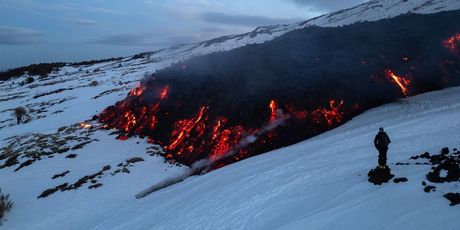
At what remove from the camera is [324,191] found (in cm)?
1270

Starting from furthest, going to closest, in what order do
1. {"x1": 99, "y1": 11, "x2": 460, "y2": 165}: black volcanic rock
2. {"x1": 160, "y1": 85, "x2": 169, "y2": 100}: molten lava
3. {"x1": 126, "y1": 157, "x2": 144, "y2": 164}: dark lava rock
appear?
{"x1": 160, "y1": 85, "x2": 169, "y2": 100}: molten lava → {"x1": 99, "y1": 11, "x2": 460, "y2": 165}: black volcanic rock → {"x1": 126, "y1": 157, "x2": 144, "y2": 164}: dark lava rock

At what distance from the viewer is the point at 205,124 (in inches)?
1006

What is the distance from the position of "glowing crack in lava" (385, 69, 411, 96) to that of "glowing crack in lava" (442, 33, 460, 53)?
6.61m

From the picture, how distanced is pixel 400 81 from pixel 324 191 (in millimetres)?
17256

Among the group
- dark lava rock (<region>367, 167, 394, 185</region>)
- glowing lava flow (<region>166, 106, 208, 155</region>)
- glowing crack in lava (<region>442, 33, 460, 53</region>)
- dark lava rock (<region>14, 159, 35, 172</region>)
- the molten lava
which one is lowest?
dark lava rock (<region>14, 159, 35, 172</region>)

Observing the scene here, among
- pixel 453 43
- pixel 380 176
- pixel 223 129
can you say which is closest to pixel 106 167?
pixel 223 129

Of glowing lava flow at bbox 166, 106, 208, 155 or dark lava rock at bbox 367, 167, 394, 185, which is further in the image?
glowing lava flow at bbox 166, 106, 208, 155

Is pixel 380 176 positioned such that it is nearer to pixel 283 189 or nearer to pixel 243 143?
pixel 283 189

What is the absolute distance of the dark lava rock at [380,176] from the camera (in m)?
12.0

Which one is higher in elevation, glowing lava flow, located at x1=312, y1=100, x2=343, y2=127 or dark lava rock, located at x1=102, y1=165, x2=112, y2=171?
glowing lava flow, located at x1=312, y1=100, x2=343, y2=127

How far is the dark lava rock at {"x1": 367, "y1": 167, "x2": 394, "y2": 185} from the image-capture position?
39.3 feet

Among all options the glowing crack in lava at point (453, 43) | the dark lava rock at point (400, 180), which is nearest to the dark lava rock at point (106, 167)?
the dark lava rock at point (400, 180)

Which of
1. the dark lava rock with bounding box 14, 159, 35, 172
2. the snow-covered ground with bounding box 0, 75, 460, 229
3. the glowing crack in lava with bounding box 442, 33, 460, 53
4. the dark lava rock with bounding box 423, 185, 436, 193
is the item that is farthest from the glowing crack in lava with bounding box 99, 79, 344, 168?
the glowing crack in lava with bounding box 442, 33, 460, 53

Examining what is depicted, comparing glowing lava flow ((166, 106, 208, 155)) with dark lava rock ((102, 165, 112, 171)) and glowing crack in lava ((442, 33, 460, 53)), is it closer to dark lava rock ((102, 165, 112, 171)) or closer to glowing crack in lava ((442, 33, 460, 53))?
dark lava rock ((102, 165, 112, 171))
